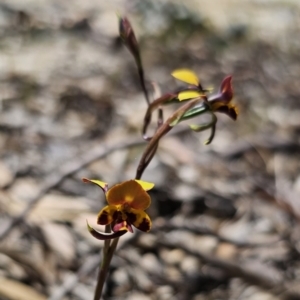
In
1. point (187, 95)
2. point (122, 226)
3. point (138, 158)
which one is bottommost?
point (122, 226)

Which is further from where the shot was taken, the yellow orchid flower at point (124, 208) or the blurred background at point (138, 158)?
the blurred background at point (138, 158)

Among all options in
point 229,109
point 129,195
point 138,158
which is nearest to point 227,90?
point 229,109

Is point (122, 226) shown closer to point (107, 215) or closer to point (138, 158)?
point (107, 215)

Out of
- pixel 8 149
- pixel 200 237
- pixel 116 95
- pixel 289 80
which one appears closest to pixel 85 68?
pixel 116 95

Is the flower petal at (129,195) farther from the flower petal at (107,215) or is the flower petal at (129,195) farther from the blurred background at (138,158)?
the blurred background at (138,158)

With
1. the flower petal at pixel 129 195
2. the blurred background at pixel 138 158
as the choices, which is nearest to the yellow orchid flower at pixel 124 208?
the flower petal at pixel 129 195

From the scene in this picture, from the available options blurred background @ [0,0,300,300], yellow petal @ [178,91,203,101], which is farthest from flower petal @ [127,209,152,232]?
blurred background @ [0,0,300,300]

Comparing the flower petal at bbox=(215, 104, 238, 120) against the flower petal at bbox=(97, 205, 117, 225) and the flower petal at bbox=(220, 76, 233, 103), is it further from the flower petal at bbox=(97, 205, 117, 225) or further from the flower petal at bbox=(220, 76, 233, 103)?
the flower petal at bbox=(97, 205, 117, 225)
